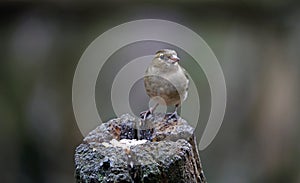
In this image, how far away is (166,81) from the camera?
113 centimetres

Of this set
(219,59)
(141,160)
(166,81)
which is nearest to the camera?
(141,160)

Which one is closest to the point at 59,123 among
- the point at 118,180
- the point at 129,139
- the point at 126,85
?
the point at 126,85

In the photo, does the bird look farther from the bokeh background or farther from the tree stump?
the bokeh background

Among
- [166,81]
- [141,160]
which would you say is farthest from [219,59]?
[141,160]

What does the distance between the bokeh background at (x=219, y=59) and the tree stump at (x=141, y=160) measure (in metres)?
1.17

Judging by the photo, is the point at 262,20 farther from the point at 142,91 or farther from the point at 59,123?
the point at 59,123

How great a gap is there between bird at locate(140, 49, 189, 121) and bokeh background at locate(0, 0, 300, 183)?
0.72 metres

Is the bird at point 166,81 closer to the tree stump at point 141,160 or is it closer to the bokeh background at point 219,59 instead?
the tree stump at point 141,160

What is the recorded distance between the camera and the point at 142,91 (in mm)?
1812

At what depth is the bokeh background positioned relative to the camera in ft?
6.07

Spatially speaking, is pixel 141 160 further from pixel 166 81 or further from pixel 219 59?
pixel 219 59

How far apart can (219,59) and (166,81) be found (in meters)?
0.87

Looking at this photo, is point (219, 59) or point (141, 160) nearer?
point (141, 160)

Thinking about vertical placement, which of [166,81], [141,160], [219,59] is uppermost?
[219,59]
